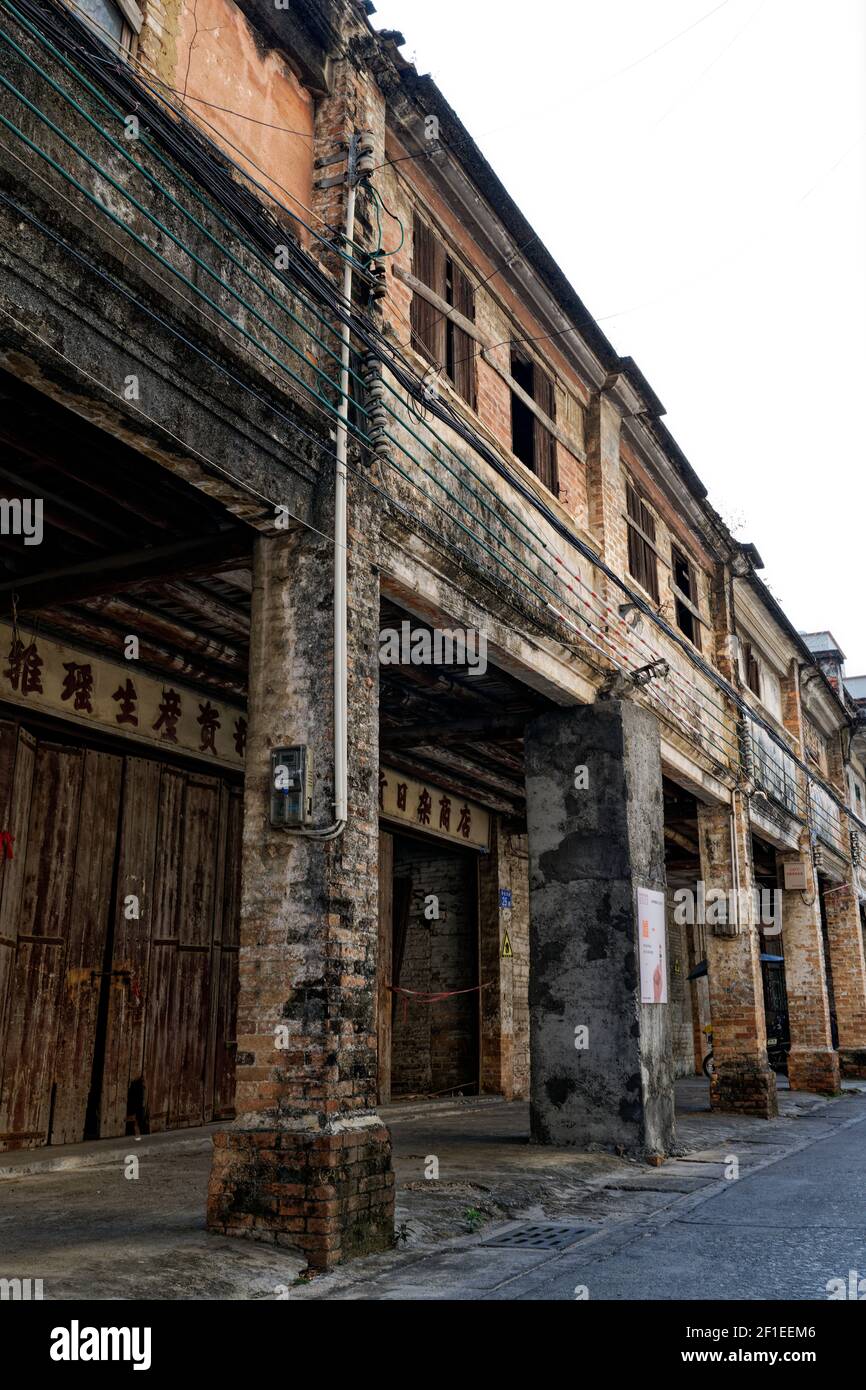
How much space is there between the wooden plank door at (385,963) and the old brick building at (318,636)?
0.30 feet

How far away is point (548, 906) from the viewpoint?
1033 centimetres

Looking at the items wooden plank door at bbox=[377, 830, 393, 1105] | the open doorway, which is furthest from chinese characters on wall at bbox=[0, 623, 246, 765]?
the open doorway

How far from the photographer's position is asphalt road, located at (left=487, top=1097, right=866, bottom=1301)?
5.07 meters

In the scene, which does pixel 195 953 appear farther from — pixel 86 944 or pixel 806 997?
pixel 806 997

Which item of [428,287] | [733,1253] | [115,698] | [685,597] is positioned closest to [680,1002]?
[685,597]

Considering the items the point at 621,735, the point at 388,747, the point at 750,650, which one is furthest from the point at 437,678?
the point at 750,650

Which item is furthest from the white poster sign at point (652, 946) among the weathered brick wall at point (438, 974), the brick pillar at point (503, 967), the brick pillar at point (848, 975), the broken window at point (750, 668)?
the brick pillar at point (848, 975)

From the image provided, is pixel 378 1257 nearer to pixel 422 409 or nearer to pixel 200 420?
pixel 200 420

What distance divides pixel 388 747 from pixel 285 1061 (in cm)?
525

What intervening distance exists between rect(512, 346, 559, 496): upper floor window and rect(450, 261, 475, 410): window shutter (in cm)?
99

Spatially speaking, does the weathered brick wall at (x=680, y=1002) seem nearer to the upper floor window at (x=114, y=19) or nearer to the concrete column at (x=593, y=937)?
the concrete column at (x=593, y=937)

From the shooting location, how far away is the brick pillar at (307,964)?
561 cm

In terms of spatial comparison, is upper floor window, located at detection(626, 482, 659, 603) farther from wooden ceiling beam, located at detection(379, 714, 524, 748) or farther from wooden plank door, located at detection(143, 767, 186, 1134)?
wooden plank door, located at detection(143, 767, 186, 1134)

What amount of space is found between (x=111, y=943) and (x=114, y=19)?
701 centimetres
